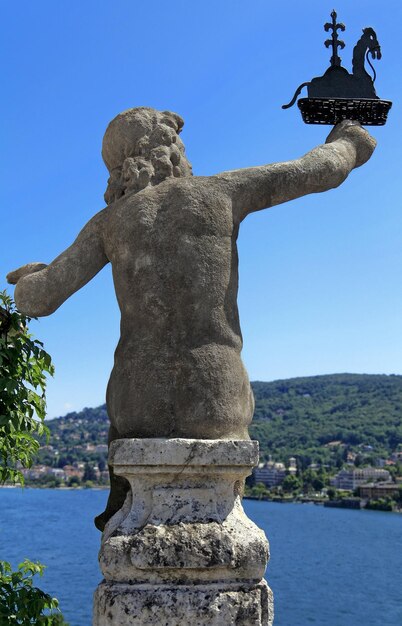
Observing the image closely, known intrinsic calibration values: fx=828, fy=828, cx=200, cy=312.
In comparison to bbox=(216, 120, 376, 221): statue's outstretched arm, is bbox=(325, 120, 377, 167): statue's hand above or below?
above

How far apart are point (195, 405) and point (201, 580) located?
2.46ft

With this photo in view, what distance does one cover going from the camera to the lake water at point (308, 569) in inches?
1596

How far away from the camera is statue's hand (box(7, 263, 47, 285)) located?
4324mm

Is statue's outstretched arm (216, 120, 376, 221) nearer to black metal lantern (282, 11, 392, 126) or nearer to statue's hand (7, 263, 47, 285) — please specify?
black metal lantern (282, 11, 392, 126)

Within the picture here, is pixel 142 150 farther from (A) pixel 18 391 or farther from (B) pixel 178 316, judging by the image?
(A) pixel 18 391

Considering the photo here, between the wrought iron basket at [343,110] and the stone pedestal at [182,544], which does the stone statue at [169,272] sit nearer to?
the stone pedestal at [182,544]

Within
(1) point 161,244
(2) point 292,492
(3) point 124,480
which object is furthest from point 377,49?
(2) point 292,492

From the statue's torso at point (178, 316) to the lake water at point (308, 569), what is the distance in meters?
11.7

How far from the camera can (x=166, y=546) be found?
345 cm

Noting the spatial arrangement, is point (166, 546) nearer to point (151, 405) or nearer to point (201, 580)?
point (201, 580)

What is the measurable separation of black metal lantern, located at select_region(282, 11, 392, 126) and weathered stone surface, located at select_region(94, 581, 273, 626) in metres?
2.52

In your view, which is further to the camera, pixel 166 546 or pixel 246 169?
pixel 246 169

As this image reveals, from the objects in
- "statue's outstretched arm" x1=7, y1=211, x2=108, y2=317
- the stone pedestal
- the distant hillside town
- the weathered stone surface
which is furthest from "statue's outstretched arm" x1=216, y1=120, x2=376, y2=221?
the distant hillside town

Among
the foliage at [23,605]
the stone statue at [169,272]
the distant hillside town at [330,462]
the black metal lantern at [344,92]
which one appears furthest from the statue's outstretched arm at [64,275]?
the distant hillside town at [330,462]
